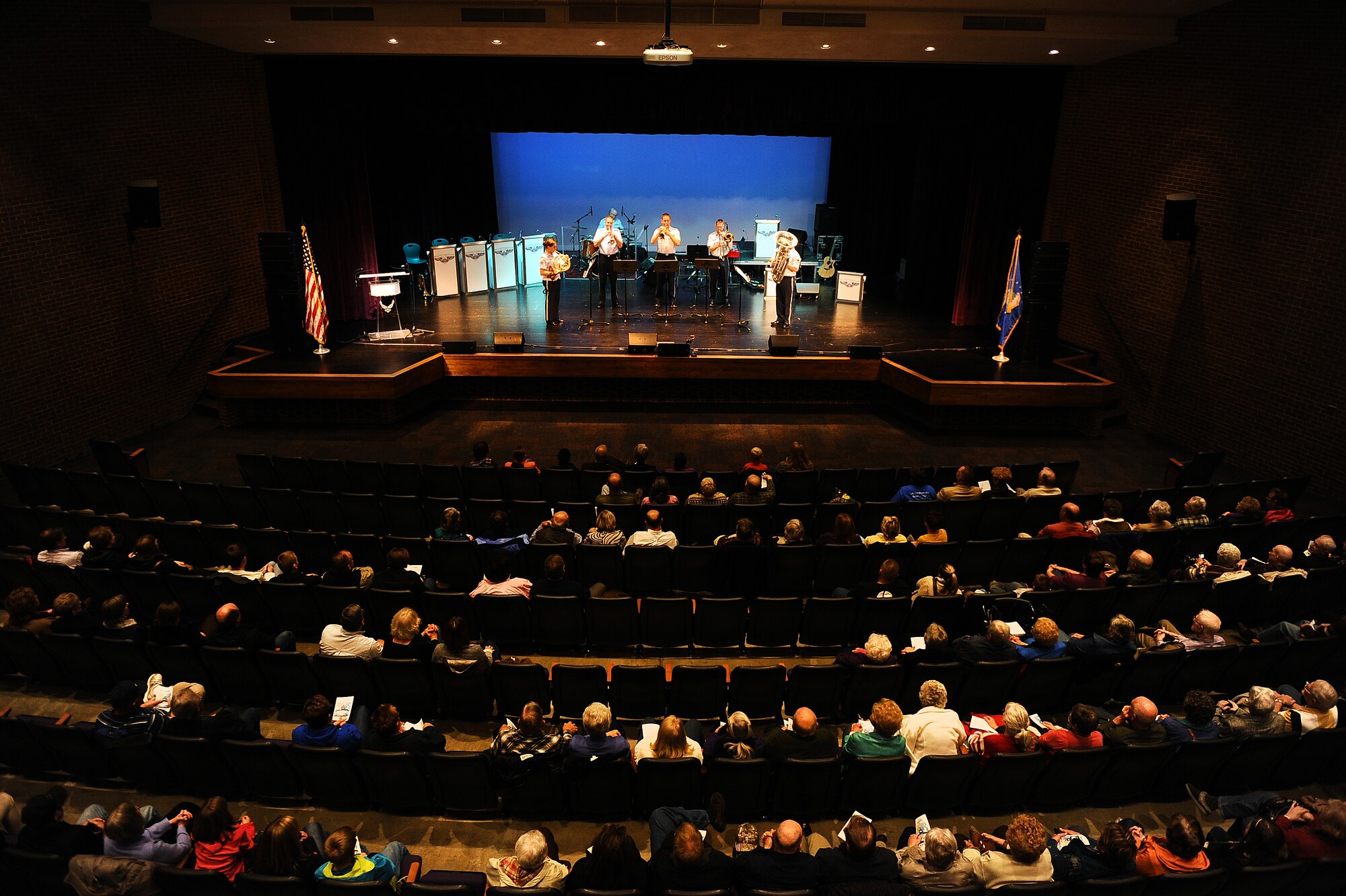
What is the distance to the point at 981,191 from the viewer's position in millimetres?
14367

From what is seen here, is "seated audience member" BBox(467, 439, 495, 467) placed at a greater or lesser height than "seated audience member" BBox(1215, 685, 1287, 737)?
greater

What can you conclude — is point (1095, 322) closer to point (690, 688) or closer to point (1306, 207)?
point (1306, 207)

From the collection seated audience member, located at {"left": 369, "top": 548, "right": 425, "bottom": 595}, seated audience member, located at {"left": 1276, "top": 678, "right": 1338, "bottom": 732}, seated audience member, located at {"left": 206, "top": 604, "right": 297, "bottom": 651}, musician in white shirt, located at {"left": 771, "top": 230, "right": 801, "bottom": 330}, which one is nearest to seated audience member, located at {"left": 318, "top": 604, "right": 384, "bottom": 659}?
seated audience member, located at {"left": 206, "top": 604, "right": 297, "bottom": 651}

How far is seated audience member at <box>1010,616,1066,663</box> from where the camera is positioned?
5.41 m

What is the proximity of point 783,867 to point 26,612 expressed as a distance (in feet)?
16.6

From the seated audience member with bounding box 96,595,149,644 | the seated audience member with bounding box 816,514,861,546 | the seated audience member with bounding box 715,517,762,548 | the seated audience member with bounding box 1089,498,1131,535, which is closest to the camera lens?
the seated audience member with bounding box 96,595,149,644

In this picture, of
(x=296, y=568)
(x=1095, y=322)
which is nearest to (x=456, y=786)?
(x=296, y=568)

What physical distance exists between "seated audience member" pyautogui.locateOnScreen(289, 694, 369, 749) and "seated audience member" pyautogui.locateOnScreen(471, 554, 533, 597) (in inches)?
56.8

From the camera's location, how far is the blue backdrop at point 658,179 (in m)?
17.6

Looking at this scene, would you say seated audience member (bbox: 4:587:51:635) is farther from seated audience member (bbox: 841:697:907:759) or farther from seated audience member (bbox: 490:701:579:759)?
seated audience member (bbox: 841:697:907:759)

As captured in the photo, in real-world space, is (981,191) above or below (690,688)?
above

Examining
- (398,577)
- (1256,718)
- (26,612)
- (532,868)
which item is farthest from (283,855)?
(1256,718)

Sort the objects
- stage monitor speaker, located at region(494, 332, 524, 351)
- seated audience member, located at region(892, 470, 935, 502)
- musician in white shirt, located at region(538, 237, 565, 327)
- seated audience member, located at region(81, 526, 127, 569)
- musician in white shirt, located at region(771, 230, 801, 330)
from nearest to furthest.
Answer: seated audience member, located at region(81, 526, 127, 569) < seated audience member, located at region(892, 470, 935, 502) < stage monitor speaker, located at region(494, 332, 524, 351) < musician in white shirt, located at region(771, 230, 801, 330) < musician in white shirt, located at region(538, 237, 565, 327)

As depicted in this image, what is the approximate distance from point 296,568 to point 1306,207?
10.9 metres
